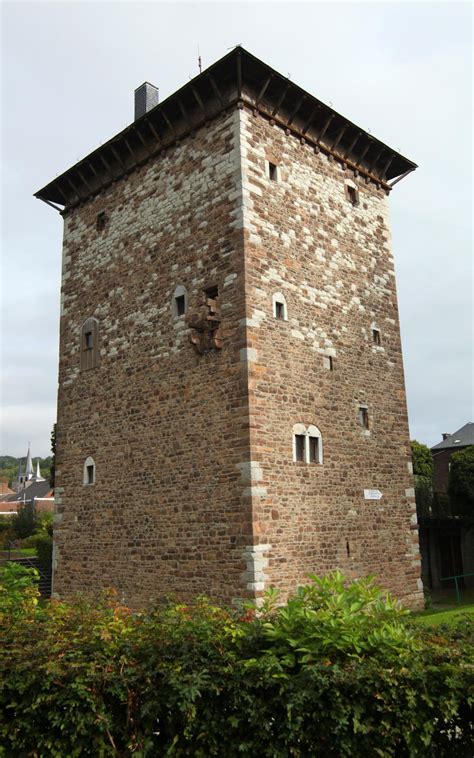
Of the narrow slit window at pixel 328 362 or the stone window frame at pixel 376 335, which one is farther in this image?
the stone window frame at pixel 376 335

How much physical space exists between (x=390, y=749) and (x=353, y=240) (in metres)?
13.3

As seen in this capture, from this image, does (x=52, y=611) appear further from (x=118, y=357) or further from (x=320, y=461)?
(x=118, y=357)

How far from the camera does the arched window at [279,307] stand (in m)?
13.0

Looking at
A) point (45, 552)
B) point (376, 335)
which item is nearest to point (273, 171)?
point (376, 335)

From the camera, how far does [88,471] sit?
16.0 meters

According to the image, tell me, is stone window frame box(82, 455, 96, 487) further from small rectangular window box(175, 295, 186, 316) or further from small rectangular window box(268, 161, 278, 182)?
small rectangular window box(268, 161, 278, 182)

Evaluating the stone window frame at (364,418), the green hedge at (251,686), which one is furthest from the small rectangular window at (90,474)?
the green hedge at (251,686)

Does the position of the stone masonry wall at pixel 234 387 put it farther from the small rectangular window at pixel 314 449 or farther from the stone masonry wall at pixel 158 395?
the small rectangular window at pixel 314 449

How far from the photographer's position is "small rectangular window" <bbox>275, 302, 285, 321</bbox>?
1306 centimetres

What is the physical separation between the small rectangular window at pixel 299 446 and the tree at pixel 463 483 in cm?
1122

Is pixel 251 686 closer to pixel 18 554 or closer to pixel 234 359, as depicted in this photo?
pixel 234 359

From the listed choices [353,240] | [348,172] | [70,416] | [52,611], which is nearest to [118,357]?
[70,416]

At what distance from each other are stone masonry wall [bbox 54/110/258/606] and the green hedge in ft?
20.2

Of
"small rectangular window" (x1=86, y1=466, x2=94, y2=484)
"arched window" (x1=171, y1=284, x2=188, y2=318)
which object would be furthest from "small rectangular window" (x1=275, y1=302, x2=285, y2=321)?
"small rectangular window" (x1=86, y1=466, x2=94, y2=484)
